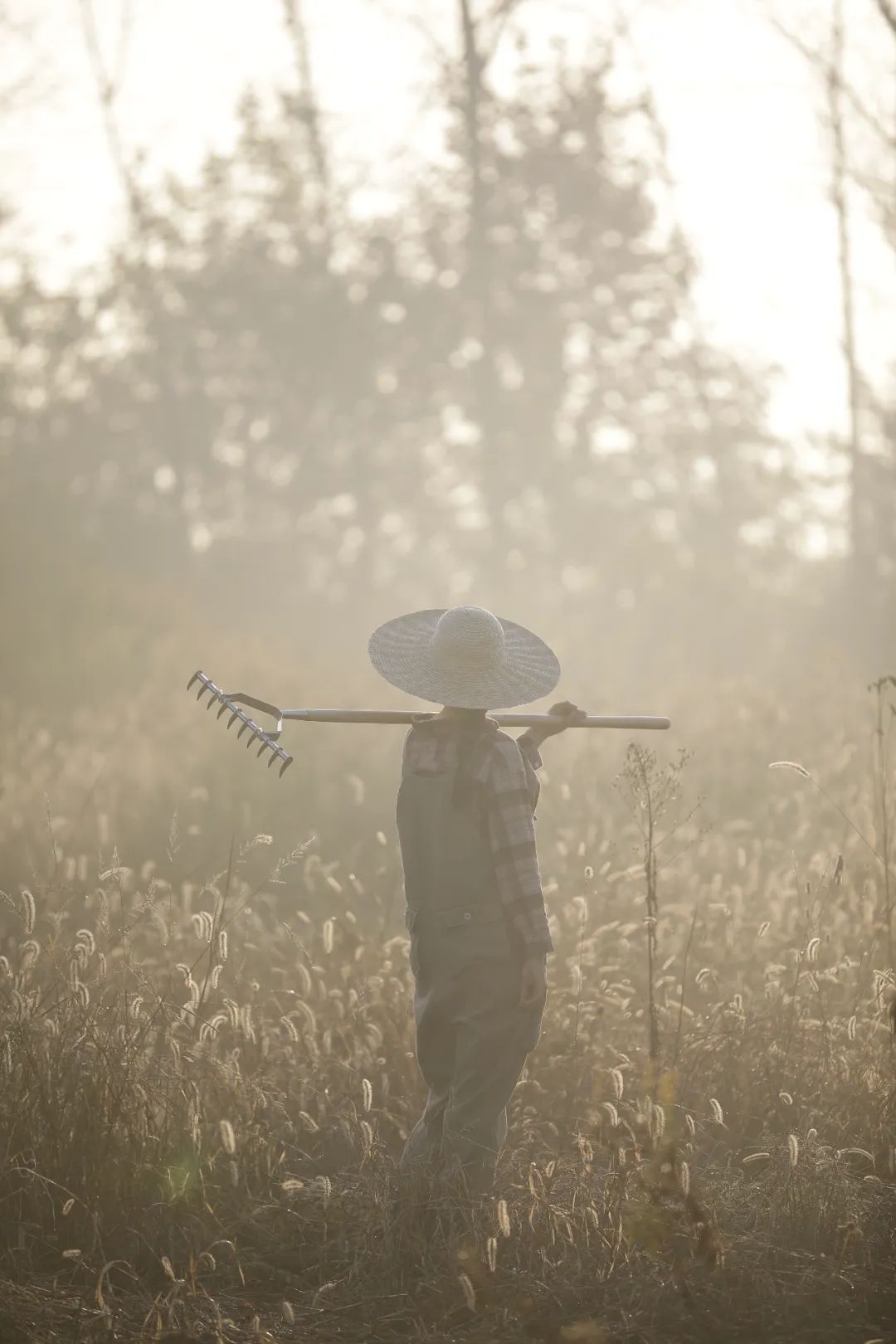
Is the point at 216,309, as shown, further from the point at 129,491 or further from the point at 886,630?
the point at 886,630

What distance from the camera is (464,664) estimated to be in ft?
15.8

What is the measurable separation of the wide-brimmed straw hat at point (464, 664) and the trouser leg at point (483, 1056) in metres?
0.94

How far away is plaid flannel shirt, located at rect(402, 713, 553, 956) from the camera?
4605 millimetres

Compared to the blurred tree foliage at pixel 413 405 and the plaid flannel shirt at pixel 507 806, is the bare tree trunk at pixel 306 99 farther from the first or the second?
the plaid flannel shirt at pixel 507 806

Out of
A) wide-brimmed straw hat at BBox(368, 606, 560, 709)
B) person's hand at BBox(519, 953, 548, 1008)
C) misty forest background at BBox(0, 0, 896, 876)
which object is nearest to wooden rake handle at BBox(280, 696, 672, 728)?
wide-brimmed straw hat at BBox(368, 606, 560, 709)

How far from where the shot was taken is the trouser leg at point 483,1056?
464 centimetres

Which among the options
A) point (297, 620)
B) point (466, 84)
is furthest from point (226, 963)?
point (297, 620)

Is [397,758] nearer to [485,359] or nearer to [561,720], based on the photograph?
[561,720]

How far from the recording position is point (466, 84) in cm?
2055

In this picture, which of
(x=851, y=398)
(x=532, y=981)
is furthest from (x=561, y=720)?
(x=851, y=398)

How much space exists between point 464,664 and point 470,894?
814mm

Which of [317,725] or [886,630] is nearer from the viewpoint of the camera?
[317,725]

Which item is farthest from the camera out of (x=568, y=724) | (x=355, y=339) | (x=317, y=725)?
(x=355, y=339)

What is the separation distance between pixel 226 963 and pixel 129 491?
21959 mm
